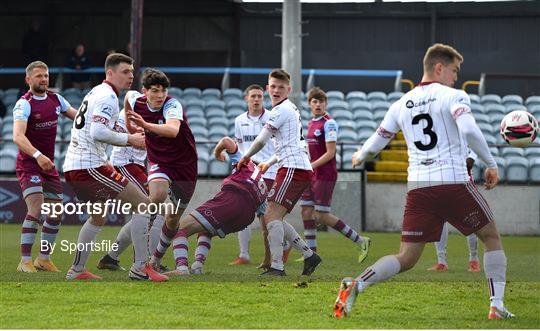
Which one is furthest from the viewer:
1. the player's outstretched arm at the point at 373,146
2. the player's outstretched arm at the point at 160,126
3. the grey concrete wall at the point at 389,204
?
the grey concrete wall at the point at 389,204

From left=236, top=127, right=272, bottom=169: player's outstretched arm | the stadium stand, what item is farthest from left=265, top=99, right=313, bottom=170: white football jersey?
the stadium stand

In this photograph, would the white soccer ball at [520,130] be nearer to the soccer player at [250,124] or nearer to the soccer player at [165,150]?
the soccer player at [165,150]

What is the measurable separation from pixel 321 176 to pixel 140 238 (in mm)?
4826

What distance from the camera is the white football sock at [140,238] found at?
10.8 m

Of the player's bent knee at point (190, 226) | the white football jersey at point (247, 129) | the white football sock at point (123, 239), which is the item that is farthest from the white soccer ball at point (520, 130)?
the white football jersey at point (247, 129)

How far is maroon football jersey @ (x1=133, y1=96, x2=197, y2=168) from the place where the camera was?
37.2ft

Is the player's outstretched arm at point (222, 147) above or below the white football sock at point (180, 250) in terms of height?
above

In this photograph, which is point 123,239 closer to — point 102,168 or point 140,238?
point 102,168

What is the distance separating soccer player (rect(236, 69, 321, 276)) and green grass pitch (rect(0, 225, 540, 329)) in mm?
345

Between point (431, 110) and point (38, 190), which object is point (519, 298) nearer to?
point (431, 110)

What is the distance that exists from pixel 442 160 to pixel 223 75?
21389 millimetres

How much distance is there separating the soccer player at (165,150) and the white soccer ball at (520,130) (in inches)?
124

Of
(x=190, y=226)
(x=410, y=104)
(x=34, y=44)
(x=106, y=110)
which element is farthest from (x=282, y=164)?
(x=34, y=44)

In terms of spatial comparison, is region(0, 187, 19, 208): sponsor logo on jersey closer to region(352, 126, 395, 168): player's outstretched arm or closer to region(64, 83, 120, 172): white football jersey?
region(64, 83, 120, 172): white football jersey
